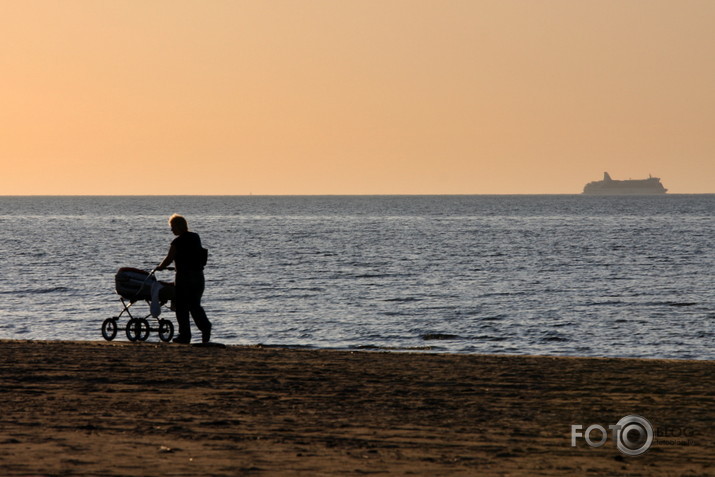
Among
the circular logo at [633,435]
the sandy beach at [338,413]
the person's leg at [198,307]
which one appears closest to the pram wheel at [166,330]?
the person's leg at [198,307]

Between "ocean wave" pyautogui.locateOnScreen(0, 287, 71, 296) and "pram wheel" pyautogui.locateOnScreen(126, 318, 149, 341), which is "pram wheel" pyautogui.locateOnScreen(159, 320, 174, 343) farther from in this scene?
"ocean wave" pyautogui.locateOnScreen(0, 287, 71, 296)

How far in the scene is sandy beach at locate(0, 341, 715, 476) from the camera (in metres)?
6.64

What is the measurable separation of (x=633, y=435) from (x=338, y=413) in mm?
2363

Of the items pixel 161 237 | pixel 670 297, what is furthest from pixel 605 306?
pixel 161 237

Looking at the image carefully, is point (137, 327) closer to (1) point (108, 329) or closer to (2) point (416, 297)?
(1) point (108, 329)

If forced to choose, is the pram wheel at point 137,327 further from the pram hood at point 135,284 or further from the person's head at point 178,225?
the person's head at point 178,225

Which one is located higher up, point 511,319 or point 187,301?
point 187,301

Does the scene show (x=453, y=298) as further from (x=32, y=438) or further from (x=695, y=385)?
(x=32, y=438)

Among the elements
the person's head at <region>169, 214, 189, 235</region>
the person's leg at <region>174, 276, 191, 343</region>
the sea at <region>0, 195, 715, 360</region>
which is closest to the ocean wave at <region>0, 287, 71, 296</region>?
the sea at <region>0, 195, 715, 360</region>

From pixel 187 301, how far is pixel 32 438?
652 cm

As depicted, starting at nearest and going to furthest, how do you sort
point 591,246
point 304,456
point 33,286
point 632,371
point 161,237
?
point 304,456, point 632,371, point 33,286, point 591,246, point 161,237

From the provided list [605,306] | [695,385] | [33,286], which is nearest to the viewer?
[695,385]

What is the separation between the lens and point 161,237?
85.1 meters

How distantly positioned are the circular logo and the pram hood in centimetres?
816
